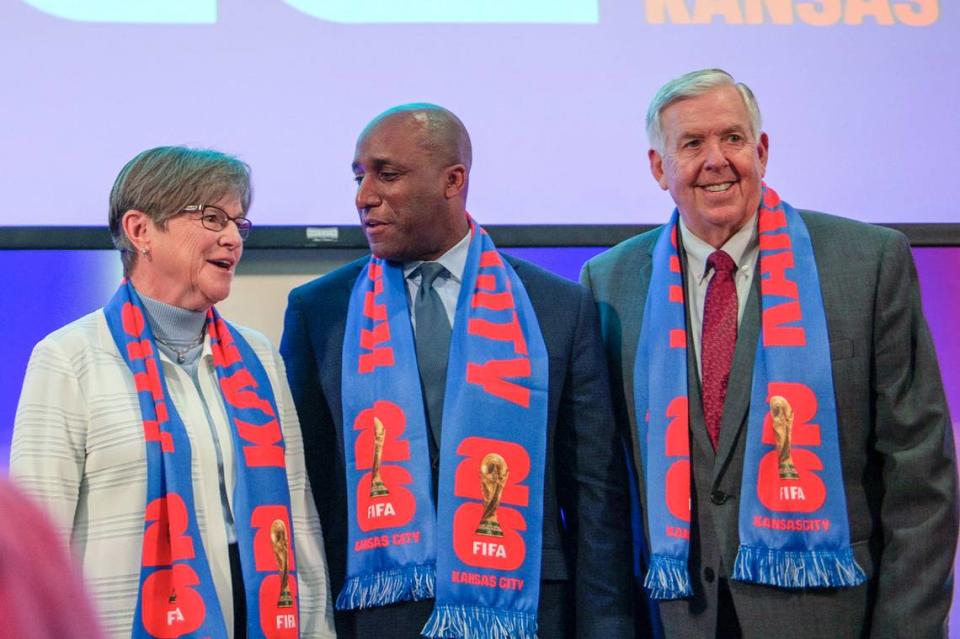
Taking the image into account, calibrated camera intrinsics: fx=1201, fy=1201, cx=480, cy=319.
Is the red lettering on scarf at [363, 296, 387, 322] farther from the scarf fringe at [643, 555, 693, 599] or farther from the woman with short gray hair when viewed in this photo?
the scarf fringe at [643, 555, 693, 599]

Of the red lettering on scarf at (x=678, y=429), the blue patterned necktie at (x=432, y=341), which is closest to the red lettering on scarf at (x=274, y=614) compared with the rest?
the blue patterned necktie at (x=432, y=341)

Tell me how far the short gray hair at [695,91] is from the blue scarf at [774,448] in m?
0.34

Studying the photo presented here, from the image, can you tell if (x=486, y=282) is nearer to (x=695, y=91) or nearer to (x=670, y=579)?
(x=695, y=91)

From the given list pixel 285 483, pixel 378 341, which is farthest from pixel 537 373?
pixel 285 483

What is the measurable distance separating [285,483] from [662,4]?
1.82 m

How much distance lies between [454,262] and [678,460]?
0.70m

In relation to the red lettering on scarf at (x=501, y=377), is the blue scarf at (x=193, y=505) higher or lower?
lower

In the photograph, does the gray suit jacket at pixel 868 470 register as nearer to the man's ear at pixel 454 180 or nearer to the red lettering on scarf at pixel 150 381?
the man's ear at pixel 454 180

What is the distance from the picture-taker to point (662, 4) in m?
3.46

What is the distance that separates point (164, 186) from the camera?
2.53m

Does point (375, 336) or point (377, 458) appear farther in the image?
point (375, 336)

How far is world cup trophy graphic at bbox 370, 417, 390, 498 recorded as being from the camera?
259 centimetres

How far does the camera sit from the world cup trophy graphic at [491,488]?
258cm

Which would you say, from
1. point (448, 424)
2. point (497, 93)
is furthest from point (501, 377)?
point (497, 93)
